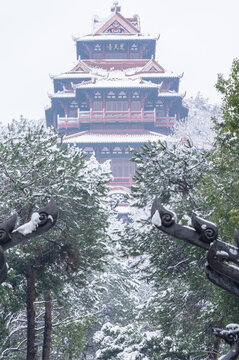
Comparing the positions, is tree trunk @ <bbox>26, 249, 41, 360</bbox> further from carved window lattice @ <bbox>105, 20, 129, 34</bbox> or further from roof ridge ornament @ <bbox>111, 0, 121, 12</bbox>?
carved window lattice @ <bbox>105, 20, 129, 34</bbox>

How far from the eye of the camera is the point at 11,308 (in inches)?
703

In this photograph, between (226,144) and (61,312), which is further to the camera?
(61,312)

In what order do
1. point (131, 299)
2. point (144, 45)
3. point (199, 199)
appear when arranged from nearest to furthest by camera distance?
point (199, 199)
point (131, 299)
point (144, 45)

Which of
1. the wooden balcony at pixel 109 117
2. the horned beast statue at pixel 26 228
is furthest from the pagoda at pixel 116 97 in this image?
the horned beast statue at pixel 26 228

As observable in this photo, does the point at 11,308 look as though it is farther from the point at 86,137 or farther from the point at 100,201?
the point at 86,137

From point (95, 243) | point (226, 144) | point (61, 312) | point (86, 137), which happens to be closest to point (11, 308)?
point (95, 243)

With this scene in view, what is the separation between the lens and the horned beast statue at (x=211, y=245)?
5.02 meters

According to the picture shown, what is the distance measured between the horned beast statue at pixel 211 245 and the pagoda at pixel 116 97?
2045 inches

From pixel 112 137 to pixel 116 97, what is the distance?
15.0ft

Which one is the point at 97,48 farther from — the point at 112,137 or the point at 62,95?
the point at 112,137

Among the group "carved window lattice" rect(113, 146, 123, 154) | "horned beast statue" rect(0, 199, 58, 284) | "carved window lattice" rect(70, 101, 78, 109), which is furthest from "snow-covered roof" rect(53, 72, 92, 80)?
"horned beast statue" rect(0, 199, 58, 284)

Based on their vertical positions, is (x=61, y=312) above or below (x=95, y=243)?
below

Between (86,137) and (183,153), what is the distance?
40.6 m

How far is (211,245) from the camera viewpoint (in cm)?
505
